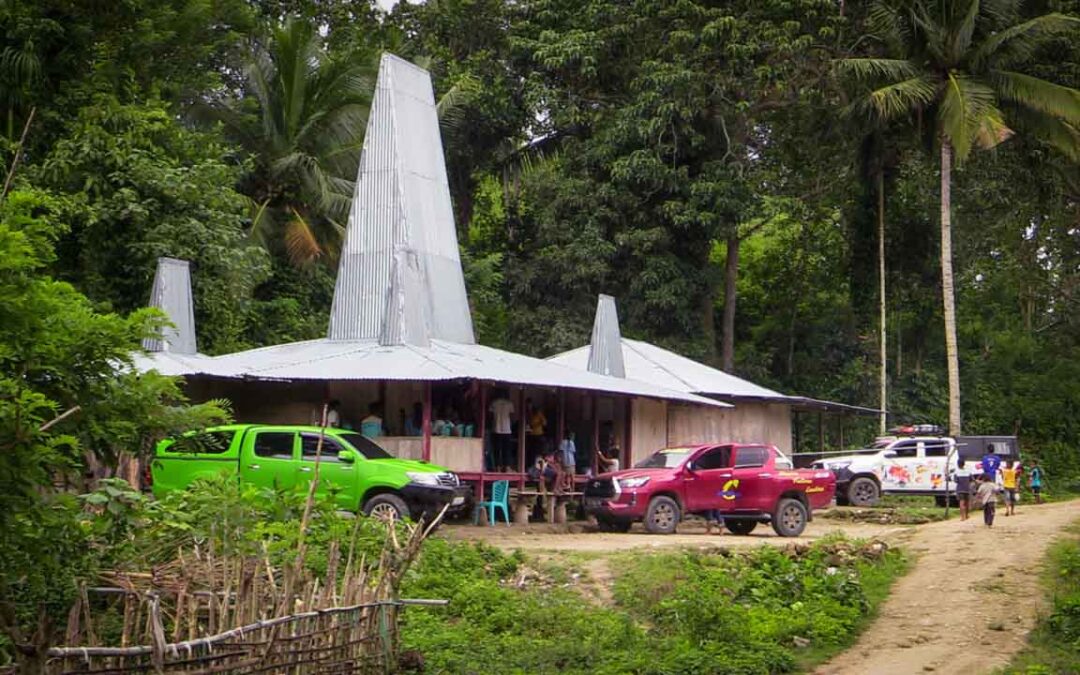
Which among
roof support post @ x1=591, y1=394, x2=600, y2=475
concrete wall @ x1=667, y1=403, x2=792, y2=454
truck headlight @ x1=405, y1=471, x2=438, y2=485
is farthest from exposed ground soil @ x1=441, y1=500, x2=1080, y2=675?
concrete wall @ x1=667, y1=403, x2=792, y2=454

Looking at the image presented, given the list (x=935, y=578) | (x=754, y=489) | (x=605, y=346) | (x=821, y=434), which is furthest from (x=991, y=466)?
(x=821, y=434)

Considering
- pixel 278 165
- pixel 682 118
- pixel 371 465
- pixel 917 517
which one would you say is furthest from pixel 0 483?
pixel 682 118

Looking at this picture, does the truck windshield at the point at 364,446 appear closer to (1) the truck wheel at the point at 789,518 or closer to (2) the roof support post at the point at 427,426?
(2) the roof support post at the point at 427,426

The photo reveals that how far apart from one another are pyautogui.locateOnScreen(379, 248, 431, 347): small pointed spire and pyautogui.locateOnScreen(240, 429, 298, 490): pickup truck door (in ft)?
15.7

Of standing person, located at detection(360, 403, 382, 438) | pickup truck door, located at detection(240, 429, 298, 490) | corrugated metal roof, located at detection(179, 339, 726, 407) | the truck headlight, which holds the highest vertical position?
corrugated metal roof, located at detection(179, 339, 726, 407)

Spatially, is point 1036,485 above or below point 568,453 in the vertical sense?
below

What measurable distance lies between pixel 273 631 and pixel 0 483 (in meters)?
2.57

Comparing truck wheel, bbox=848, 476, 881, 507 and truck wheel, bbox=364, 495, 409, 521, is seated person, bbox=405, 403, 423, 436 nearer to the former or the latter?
truck wheel, bbox=364, 495, 409, 521

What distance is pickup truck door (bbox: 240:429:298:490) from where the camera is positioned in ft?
61.4

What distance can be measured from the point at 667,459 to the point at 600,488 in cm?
126

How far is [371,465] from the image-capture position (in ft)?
→ 61.5

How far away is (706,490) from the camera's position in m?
22.1

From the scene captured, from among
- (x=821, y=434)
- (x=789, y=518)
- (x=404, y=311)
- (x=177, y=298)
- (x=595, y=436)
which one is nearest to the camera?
(x=789, y=518)

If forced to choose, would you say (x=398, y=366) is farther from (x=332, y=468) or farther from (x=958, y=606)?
(x=958, y=606)
